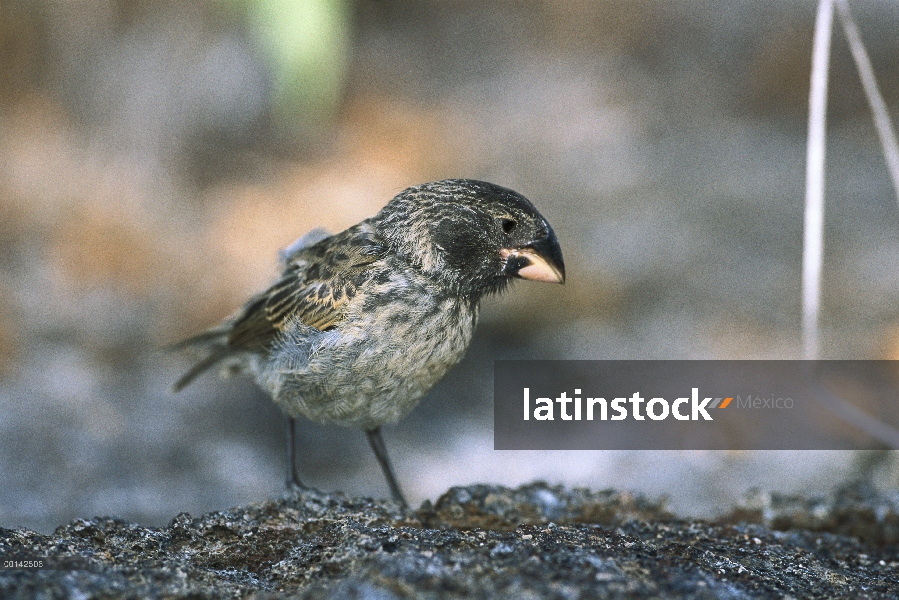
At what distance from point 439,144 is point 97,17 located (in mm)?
2591

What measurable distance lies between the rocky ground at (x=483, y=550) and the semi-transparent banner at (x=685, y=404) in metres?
1.52

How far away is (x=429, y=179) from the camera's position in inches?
244

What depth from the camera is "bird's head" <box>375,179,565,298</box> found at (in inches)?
131

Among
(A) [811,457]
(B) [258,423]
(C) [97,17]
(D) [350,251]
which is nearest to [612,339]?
(A) [811,457]

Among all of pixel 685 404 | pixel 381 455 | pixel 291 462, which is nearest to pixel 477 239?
pixel 381 455

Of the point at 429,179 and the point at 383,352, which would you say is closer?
the point at 383,352

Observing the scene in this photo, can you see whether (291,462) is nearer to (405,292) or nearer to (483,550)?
(405,292)

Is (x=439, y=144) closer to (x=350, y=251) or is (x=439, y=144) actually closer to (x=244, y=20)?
(x=244, y=20)

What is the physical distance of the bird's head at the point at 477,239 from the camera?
3324 mm

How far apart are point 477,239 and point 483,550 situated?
1.28 meters

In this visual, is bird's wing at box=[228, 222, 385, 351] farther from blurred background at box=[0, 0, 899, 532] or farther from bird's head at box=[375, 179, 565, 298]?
blurred background at box=[0, 0, 899, 532]

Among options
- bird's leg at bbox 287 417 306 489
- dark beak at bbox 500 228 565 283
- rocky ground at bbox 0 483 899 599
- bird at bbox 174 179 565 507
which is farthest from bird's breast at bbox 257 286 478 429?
bird's leg at bbox 287 417 306 489

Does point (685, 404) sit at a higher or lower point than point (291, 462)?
higher

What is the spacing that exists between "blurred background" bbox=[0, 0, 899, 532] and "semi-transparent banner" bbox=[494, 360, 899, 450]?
12 centimetres
